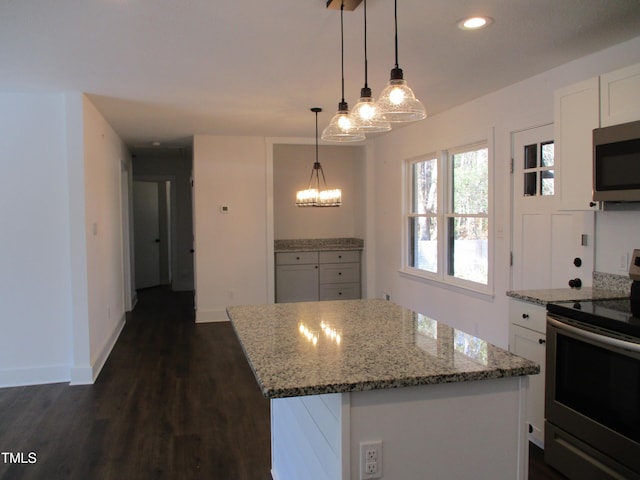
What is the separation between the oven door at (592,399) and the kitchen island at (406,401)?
781mm

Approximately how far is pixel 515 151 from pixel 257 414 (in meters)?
2.73

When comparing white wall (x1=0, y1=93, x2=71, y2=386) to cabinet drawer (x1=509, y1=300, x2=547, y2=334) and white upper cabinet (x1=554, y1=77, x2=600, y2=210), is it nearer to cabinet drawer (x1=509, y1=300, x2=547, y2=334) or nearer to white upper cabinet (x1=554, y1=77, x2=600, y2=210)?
cabinet drawer (x1=509, y1=300, x2=547, y2=334)

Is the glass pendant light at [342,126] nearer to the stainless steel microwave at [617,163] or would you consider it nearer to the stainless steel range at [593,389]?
the stainless steel microwave at [617,163]

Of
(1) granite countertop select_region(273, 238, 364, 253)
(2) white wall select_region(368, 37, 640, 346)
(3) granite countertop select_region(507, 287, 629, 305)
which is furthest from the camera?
(1) granite countertop select_region(273, 238, 364, 253)

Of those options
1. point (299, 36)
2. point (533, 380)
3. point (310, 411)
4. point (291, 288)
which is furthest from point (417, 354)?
point (291, 288)

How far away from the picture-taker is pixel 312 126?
5.66 meters

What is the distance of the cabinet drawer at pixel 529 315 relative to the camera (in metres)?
2.69

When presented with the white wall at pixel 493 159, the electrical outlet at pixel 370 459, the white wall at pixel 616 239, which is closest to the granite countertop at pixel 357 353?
the electrical outlet at pixel 370 459

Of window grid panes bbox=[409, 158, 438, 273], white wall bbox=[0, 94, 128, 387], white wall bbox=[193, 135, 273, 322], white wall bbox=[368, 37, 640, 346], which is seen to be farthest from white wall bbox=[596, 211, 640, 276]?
white wall bbox=[193, 135, 273, 322]

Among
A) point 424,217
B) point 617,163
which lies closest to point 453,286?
point 424,217

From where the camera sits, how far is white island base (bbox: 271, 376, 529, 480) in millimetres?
1453

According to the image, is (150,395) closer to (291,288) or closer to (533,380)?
(533,380)

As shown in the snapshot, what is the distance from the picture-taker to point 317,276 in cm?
698

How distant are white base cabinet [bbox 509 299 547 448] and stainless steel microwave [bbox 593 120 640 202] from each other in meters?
0.70
